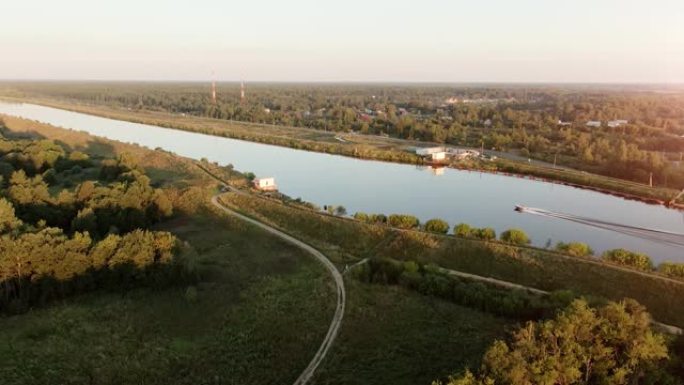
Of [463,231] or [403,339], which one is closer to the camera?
[403,339]

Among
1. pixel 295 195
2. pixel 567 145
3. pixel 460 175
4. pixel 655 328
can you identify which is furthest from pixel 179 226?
pixel 567 145

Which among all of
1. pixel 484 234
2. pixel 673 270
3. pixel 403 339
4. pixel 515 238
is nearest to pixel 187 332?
pixel 403 339

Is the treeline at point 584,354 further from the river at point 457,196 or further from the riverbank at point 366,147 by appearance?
the riverbank at point 366,147

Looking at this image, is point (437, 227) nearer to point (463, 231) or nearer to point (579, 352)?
point (463, 231)

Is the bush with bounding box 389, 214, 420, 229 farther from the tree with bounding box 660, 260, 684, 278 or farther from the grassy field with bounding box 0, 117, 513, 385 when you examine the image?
the tree with bounding box 660, 260, 684, 278

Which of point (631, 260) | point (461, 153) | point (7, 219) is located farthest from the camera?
point (461, 153)

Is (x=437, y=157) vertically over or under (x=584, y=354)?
over
